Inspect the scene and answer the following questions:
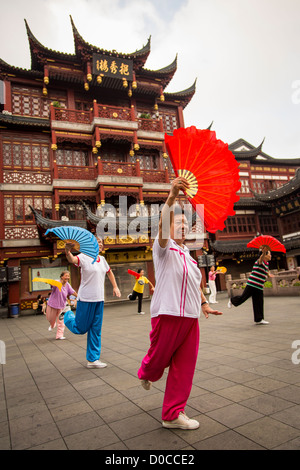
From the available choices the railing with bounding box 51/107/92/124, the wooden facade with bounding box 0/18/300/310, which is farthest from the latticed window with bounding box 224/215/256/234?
the railing with bounding box 51/107/92/124

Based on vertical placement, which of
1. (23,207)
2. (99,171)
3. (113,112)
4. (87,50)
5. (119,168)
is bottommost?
(23,207)

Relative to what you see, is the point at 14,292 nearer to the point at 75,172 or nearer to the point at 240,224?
the point at 75,172

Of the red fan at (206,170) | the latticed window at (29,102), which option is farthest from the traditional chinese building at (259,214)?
the red fan at (206,170)

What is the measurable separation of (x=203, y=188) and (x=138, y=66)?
71.9 ft

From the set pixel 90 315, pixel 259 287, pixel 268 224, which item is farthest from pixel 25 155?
pixel 268 224

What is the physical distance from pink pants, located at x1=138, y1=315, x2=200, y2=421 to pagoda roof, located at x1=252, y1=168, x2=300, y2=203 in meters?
22.8

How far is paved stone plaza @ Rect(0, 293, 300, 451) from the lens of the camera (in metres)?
2.18

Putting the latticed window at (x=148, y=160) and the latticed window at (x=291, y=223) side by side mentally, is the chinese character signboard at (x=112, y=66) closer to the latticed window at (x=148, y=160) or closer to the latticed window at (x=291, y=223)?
the latticed window at (x=148, y=160)

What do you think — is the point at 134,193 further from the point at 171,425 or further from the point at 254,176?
the point at 171,425

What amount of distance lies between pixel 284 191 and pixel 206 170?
908 inches

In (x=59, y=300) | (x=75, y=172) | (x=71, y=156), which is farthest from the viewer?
(x=71, y=156)

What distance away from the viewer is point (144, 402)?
9.62ft

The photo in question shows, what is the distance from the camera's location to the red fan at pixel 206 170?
8.61 ft
